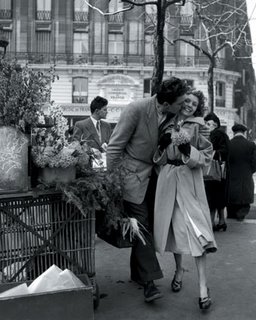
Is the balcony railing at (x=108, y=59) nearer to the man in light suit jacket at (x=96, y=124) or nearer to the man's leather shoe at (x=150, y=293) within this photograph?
the man in light suit jacket at (x=96, y=124)

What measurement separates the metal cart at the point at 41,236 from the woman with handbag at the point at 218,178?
3602mm

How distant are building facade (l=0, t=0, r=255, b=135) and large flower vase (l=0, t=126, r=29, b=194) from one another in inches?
1431

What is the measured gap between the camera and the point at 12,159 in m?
3.63

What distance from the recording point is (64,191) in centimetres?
366

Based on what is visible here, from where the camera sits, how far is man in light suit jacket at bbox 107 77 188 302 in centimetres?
413

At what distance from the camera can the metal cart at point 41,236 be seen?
3.71m

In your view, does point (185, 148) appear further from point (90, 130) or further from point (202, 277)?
point (90, 130)

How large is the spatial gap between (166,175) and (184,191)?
0.22 metres

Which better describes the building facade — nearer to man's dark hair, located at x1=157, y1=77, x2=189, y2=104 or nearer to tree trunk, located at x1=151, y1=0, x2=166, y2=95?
tree trunk, located at x1=151, y1=0, x2=166, y2=95

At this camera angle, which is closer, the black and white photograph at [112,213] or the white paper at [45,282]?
the white paper at [45,282]

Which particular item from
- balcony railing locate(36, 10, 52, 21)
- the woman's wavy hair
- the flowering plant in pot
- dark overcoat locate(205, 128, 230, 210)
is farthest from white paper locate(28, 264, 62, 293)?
balcony railing locate(36, 10, 52, 21)

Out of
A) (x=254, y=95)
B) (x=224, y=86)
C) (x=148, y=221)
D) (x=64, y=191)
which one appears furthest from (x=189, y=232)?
(x=254, y=95)

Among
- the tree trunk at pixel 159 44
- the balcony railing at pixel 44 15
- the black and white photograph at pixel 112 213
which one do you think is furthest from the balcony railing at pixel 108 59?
the black and white photograph at pixel 112 213

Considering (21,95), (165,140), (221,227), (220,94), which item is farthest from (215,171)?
(220,94)
